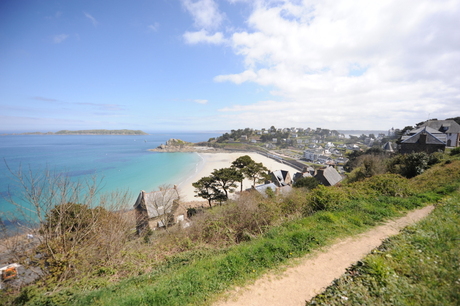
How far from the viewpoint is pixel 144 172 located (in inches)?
1730

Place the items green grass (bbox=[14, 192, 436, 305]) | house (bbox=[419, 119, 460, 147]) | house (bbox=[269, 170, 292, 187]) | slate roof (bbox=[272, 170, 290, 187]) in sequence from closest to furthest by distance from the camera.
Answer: green grass (bbox=[14, 192, 436, 305]), house (bbox=[419, 119, 460, 147]), house (bbox=[269, 170, 292, 187]), slate roof (bbox=[272, 170, 290, 187])

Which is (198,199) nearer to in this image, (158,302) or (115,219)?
(115,219)

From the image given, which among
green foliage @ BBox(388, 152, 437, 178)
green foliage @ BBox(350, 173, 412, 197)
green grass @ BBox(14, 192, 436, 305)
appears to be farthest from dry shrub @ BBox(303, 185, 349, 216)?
green foliage @ BBox(388, 152, 437, 178)

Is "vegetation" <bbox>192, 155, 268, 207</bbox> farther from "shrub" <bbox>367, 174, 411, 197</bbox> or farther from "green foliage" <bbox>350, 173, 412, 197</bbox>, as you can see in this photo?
"shrub" <bbox>367, 174, 411, 197</bbox>

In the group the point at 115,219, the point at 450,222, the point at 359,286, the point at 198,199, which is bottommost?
the point at 198,199

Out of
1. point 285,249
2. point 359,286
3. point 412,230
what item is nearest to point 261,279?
point 285,249

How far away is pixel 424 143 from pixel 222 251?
3007cm

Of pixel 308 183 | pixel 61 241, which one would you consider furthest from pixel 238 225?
pixel 308 183

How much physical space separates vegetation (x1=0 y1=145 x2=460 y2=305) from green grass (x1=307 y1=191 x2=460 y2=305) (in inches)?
61.7

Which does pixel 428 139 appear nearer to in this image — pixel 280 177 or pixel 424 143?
pixel 424 143

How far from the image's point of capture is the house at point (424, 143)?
70.1 ft

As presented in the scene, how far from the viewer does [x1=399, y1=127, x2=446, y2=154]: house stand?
21359mm

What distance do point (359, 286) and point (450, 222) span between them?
4.44 metres

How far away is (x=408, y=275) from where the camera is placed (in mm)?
3607
